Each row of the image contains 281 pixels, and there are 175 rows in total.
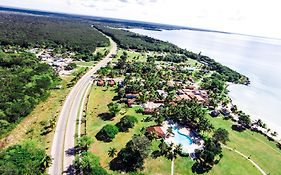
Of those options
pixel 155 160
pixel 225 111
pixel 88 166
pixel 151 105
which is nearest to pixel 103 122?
pixel 151 105

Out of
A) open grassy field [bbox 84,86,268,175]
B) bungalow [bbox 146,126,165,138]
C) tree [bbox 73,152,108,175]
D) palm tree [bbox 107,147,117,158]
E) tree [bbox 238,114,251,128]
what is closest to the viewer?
tree [bbox 73,152,108,175]

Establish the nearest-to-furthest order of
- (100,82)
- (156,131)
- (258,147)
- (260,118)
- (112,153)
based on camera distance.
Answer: (112,153) < (156,131) < (258,147) < (260,118) < (100,82)

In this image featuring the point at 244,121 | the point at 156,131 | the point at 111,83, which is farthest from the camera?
the point at 111,83

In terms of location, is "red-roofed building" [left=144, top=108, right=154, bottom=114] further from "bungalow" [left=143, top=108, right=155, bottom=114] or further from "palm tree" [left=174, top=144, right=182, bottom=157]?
"palm tree" [left=174, top=144, right=182, bottom=157]

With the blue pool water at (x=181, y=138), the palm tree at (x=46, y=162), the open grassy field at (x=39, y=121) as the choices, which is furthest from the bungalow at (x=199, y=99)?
the palm tree at (x=46, y=162)

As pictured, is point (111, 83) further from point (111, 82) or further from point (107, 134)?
point (107, 134)

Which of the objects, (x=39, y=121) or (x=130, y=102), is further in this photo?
(x=130, y=102)

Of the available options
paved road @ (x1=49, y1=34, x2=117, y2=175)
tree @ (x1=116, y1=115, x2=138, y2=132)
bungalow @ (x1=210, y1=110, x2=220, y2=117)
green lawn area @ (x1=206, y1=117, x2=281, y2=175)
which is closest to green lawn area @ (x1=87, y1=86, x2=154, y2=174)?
tree @ (x1=116, y1=115, x2=138, y2=132)
